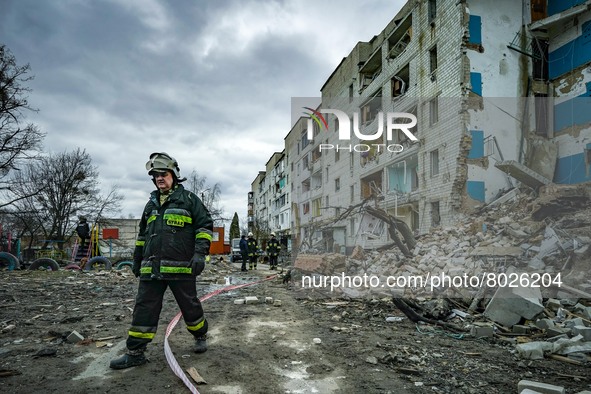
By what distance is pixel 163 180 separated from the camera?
12.8ft

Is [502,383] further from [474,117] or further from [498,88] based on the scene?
[498,88]

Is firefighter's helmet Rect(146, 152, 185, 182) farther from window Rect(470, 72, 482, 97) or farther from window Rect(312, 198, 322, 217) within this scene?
window Rect(470, 72, 482, 97)

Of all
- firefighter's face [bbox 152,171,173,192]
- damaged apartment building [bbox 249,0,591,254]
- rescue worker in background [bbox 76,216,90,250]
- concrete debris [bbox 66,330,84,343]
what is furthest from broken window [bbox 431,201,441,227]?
rescue worker in background [bbox 76,216,90,250]

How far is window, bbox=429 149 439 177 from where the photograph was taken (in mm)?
11031

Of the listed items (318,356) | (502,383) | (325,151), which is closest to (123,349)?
(318,356)

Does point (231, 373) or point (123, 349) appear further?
point (123, 349)

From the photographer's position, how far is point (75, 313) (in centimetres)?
609

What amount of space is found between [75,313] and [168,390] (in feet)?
13.7

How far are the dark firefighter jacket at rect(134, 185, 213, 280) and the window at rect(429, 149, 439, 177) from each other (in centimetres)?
877

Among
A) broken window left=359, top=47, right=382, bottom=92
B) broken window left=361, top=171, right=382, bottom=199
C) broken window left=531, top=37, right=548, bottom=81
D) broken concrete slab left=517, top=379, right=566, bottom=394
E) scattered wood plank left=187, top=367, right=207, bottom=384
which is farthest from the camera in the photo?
A: broken window left=359, top=47, right=382, bottom=92

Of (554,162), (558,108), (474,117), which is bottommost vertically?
(554,162)

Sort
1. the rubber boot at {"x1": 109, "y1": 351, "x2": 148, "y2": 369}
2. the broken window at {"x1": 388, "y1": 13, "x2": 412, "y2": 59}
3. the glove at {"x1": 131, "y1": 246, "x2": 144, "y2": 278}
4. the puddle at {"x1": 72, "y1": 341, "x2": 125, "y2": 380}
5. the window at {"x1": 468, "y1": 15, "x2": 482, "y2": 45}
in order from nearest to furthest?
1. the puddle at {"x1": 72, "y1": 341, "x2": 125, "y2": 380}
2. the rubber boot at {"x1": 109, "y1": 351, "x2": 148, "y2": 369}
3. the glove at {"x1": 131, "y1": 246, "x2": 144, "y2": 278}
4. the window at {"x1": 468, "y1": 15, "x2": 482, "y2": 45}
5. the broken window at {"x1": 388, "y1": 13, "x2": 412, "y2": 59}

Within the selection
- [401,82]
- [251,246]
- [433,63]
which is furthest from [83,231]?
[433,63]

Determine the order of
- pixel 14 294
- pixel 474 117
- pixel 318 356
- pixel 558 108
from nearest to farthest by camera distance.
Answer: pixel 318 356
pixel 14 294
pixel 474 117
pixel 558 108
